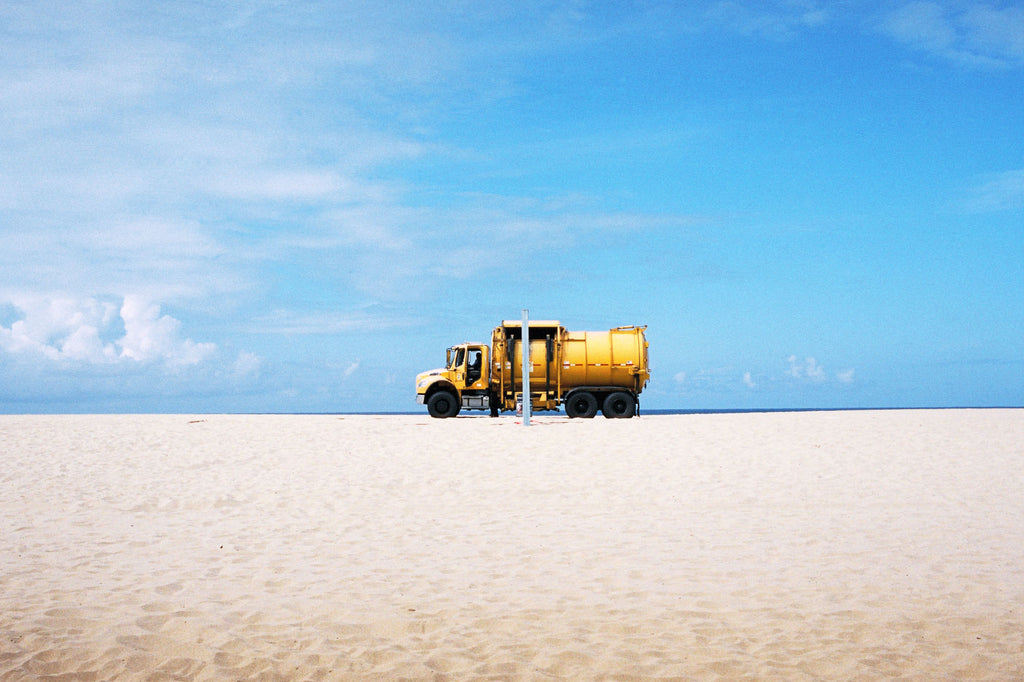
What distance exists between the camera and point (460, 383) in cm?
3312

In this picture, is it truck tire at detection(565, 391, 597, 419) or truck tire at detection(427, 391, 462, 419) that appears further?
truck tire at detection(427, 391, 462, 419)

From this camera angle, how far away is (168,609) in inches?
290

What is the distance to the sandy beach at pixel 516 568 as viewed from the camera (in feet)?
20.2

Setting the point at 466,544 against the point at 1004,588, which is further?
the point at 466,544

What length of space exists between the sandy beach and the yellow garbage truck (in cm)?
1433

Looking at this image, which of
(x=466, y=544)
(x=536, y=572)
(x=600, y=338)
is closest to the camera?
(x=536, y=572)

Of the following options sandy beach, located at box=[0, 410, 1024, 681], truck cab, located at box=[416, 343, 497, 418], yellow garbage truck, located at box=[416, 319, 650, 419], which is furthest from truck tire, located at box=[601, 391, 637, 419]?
sandy beach, located at box=[0, 410, 1024, 681]

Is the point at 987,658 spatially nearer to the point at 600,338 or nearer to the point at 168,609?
the point at 168,609

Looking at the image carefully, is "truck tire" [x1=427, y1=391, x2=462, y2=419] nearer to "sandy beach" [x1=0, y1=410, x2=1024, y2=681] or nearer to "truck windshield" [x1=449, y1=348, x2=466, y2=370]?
"truck windshield" [x1=449, y1=348, x2=466, y2=370]

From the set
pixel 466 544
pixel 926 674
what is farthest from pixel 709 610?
pixel 466 544

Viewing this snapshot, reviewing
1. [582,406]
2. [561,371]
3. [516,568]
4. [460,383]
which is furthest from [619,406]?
[516,568]

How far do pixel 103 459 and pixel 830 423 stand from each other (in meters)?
22.7

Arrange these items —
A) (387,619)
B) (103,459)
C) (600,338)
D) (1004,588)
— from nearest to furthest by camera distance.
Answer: (387,619) < (1004,588) < (103,459) < (600,338)

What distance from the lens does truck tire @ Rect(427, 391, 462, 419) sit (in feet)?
109
